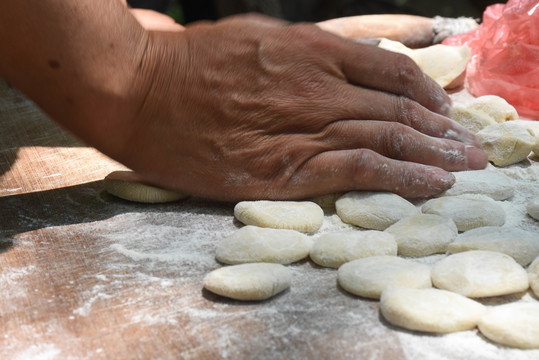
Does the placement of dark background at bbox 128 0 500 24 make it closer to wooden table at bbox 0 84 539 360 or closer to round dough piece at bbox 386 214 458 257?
wooden table at bbox 0 84 539 360

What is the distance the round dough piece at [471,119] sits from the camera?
2.07 meters

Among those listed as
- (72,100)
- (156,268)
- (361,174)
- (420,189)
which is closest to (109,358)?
(156,268)

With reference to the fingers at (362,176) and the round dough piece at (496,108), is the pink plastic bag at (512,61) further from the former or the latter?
the fingers at (362,176)

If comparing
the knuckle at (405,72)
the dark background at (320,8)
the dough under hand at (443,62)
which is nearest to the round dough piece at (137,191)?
the knuckle at (405,72)

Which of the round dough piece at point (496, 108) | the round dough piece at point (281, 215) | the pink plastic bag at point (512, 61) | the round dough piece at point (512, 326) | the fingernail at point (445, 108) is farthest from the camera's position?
the pink plastic bag at point (512, 61)

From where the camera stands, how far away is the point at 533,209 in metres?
1.65

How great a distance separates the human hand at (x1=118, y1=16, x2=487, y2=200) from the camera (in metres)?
1.70

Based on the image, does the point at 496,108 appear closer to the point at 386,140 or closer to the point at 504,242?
the point at 386,140

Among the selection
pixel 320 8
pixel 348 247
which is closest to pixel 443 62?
pixel 348 247

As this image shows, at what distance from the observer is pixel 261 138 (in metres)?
1.74

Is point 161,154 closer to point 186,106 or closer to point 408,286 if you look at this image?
point 186,106

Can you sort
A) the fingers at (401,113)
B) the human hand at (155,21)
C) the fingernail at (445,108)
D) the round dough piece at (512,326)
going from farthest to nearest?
the human hand at (155,21) → the fingernail at (445,108) → the fingers at (401,113) → the round dough piece at (512,326)

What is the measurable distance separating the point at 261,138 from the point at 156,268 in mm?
473

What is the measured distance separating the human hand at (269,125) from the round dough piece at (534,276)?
410 millimetres
